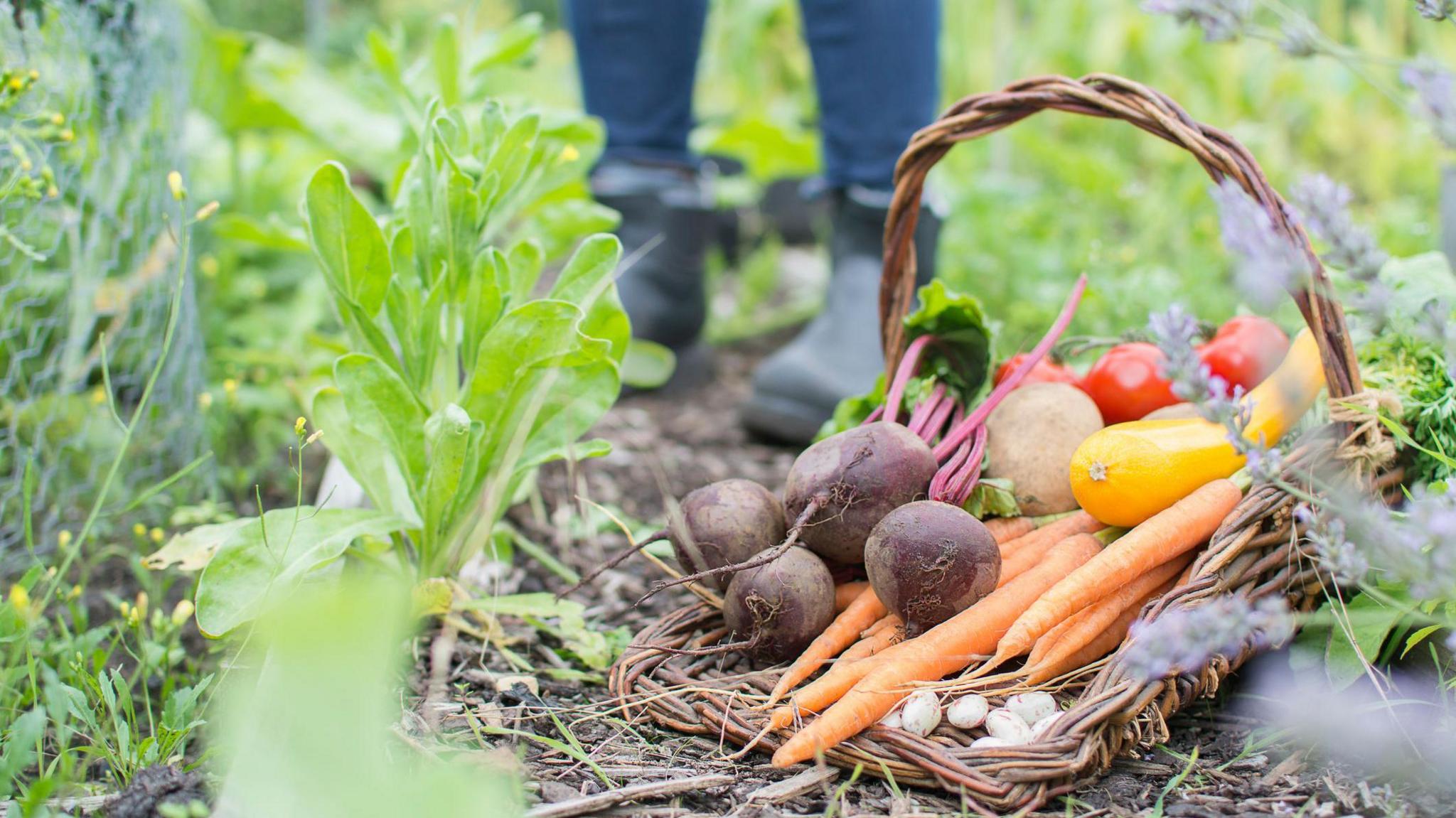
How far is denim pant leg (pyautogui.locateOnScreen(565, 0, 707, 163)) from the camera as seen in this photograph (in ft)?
7.87

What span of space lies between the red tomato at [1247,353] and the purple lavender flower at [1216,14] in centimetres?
65

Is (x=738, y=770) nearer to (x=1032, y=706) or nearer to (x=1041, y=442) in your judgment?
(x=1032, y=706)

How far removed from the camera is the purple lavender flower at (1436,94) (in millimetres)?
814

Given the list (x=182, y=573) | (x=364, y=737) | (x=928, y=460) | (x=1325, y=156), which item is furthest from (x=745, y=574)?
(x=1325, y=156)

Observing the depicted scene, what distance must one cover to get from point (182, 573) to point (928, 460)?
120 cm

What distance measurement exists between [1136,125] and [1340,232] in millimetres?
424

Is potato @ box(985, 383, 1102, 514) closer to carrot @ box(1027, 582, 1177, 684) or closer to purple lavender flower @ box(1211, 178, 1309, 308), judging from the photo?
carrot @ box(1027, 582, 1177, 684)

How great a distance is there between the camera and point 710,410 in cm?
260

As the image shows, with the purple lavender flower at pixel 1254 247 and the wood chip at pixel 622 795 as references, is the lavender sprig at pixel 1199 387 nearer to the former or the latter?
the purple lavender flower at pixel 1254 247

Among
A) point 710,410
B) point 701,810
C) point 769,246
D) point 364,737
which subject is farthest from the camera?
point 769,246

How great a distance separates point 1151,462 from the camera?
1254 millimetres

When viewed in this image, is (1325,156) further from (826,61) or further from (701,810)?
(701,810)

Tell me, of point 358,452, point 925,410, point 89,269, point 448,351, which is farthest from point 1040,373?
point 89,269

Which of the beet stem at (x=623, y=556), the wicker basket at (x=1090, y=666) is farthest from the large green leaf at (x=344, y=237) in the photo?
the wicker basket at (x=1090, y=666)
